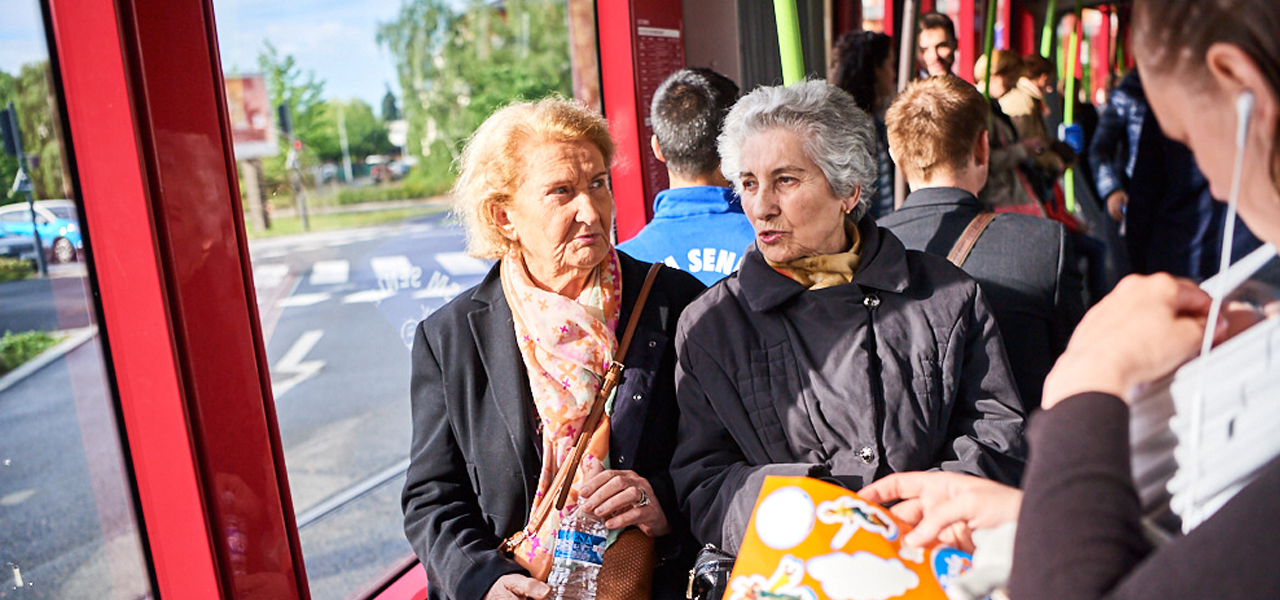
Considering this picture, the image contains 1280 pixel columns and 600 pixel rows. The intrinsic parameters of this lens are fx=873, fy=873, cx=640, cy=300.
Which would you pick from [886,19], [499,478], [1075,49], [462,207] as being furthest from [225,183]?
[886,19]

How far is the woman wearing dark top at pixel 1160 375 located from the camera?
67cm

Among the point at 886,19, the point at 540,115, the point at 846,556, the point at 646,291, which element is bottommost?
the point at 846,556

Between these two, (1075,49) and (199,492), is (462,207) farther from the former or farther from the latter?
(1075,49)

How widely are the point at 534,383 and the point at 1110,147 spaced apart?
3.98 m

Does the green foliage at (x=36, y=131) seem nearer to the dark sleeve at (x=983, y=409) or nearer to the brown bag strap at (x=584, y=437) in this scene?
the brown bag strap at (x=584, y=437)

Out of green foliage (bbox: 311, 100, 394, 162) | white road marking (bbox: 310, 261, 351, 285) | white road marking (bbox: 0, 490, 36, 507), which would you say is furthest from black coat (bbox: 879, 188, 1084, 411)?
white road marking (bbox: 310, 261, 351, 285)

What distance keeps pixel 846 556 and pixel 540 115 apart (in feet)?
4.57

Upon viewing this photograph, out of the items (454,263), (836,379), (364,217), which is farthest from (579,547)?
(364,217)

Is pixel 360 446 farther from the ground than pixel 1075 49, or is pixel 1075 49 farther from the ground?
pixel 1075 49

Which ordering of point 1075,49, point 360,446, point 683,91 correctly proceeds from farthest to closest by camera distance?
1. point 360,446
2. point 1075,49
3. point 683,91

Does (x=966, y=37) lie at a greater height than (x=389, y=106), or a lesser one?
greater

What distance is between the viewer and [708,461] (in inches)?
70.9

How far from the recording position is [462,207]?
2.24 m

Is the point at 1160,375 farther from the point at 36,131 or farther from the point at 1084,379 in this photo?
the point at 36,131
